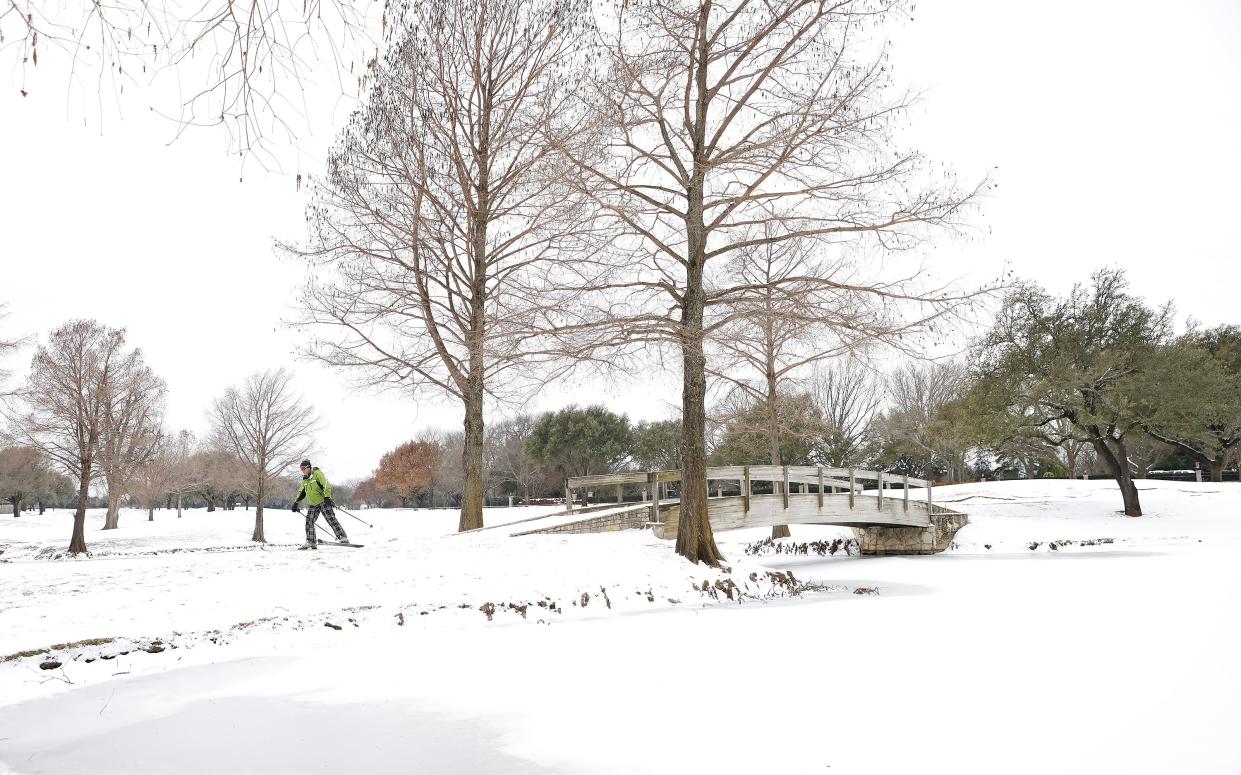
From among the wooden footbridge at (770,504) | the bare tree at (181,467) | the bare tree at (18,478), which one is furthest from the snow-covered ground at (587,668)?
the bare tree at (18,478)

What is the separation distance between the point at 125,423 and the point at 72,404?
6.96 feet

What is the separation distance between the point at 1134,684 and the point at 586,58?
11805 millimetres

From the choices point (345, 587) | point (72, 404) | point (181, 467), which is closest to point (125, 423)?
point (72, 404)

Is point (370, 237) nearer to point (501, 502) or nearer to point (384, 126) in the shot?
point (384, 126)

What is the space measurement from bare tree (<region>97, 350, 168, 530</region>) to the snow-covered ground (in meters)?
14.1

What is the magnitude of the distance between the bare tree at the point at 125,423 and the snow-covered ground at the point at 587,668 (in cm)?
1414

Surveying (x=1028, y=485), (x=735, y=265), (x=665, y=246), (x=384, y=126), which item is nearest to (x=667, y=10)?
(x=665, y=246)

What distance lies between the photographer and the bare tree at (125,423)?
2305 cm

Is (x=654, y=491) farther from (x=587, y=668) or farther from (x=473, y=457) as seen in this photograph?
(x=587, y=668)

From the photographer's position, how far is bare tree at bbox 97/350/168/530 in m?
23.0

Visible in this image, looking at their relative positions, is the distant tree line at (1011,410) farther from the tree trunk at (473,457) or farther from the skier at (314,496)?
the skier at (314,496)

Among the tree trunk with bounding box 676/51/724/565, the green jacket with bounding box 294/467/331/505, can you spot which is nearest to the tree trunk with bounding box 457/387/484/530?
the green jacket with bounding box 294/467/331/505

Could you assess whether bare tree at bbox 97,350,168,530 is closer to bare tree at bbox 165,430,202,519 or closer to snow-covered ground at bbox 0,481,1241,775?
bare tree at bbox 165,430,202,519

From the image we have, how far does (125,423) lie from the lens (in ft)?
78.9
